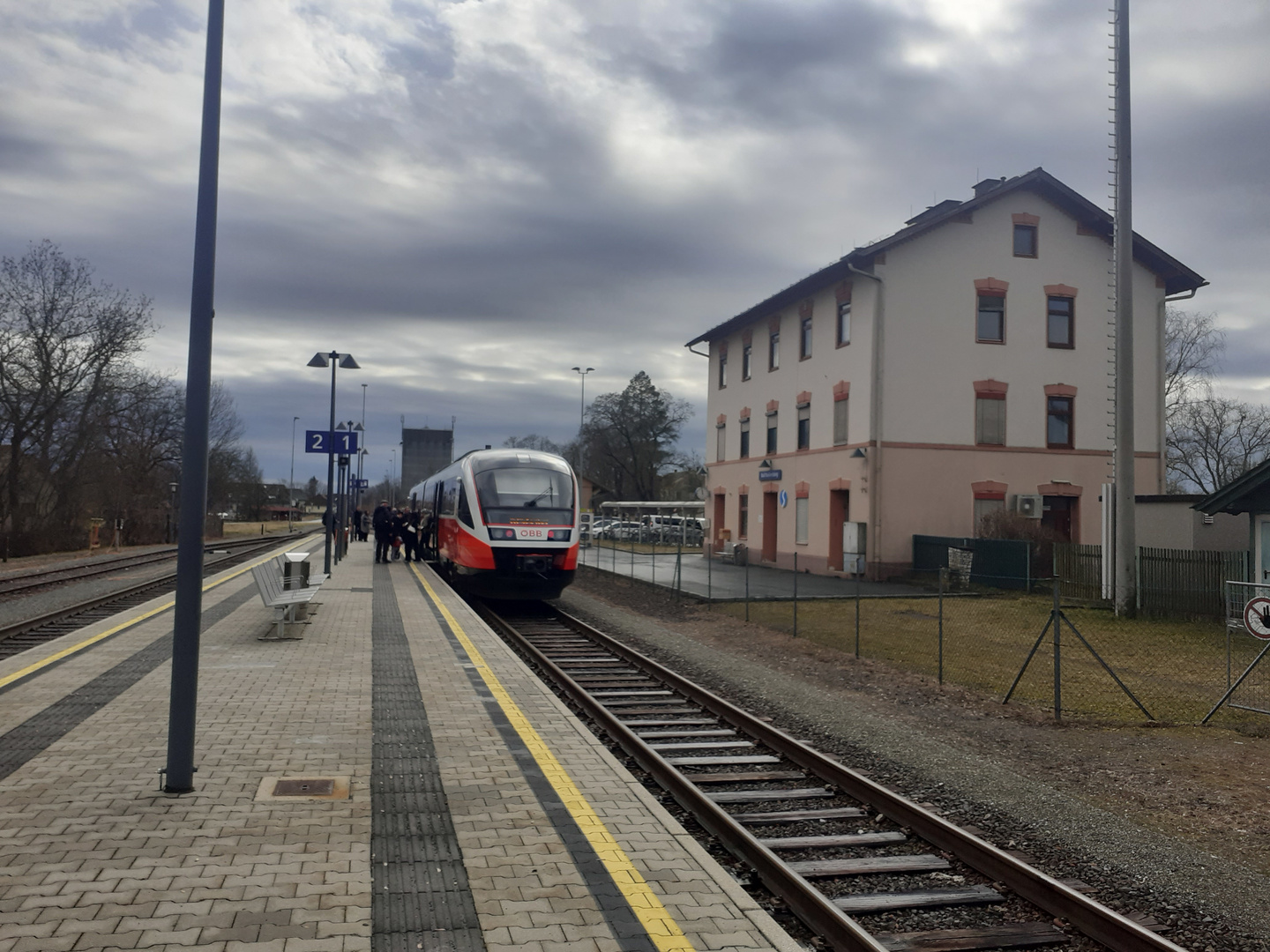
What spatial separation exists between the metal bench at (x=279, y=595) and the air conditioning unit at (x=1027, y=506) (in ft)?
70.0

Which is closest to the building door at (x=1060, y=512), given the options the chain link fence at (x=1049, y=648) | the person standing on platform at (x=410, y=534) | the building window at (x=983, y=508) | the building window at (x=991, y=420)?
the building window at (x=983, y=508)

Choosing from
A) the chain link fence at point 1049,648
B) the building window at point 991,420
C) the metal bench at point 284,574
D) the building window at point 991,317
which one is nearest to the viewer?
the chain link fence at point 1049,648

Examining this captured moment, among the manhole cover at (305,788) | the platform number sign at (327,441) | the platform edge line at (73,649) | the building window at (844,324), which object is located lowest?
the manhole cover at (305,788)

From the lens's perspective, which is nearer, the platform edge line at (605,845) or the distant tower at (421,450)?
the platform edge line at (605,845)

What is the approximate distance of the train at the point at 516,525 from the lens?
756 inches

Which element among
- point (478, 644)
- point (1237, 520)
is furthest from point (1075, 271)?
point (478, 644)

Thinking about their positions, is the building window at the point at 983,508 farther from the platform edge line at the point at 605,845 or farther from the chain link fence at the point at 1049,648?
the platform edge line at the point at 605,845

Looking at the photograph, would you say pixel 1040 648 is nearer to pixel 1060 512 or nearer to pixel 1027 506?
pixel 1027 506

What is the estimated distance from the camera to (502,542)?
1911 centimetres

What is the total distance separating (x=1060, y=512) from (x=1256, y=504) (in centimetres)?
1210

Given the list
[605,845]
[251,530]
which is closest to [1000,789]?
[605,845]

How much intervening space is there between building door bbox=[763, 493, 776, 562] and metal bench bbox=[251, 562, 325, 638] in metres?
23.6

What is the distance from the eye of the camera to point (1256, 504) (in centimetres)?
A: 1889

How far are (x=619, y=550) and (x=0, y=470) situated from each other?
90.9ft
